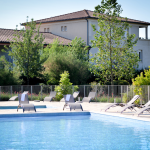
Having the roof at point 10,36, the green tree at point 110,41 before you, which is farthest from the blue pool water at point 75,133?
the roof at point 10,36

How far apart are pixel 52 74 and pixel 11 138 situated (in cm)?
1790

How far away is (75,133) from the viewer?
10234mm

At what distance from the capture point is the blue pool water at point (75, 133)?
831cm

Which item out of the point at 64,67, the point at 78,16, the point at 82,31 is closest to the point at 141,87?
the point at 64,67

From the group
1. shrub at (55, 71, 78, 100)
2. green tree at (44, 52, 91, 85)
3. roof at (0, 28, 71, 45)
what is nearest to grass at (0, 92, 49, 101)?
shrub at (55, 71, 78, 100)

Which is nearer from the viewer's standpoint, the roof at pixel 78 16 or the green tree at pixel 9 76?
the green tree at pixel 9 76

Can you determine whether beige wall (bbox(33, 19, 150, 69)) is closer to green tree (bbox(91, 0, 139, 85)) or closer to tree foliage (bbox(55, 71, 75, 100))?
green tree (bbox(91, 0, 139, 85))

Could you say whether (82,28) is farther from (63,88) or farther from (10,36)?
(63,88)

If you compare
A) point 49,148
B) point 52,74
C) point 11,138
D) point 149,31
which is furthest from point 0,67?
point 149,31

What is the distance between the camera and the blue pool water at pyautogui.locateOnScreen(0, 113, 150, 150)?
8.31 metres

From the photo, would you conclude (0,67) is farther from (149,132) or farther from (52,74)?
(149,132)

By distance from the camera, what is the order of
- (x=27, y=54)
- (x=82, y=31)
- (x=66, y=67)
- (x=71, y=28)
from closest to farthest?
(x=27, y=54), (x=66, y=67), (x=82, y=31), (x=71, y=28)

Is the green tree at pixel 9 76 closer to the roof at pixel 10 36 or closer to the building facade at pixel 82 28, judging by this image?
the roof at pixel 10 36

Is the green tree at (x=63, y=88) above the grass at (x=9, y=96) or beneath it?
above
